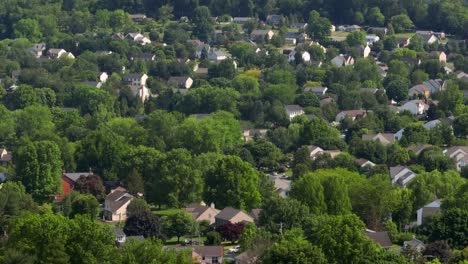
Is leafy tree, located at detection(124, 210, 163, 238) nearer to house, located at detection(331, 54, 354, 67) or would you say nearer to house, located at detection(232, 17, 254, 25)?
house, located at detection(331, 54, 354, 67)

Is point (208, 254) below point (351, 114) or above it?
above

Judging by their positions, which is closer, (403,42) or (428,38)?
(403,42)

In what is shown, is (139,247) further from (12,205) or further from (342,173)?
(342,173)

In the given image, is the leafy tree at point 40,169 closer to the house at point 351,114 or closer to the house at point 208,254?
the house at point 208,254

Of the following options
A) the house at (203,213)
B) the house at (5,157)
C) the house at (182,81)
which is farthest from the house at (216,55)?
the house at (203,213)

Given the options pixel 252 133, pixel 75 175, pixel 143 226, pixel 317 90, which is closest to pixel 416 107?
pixel 317 90

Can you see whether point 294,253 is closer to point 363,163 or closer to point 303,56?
point 363,163
